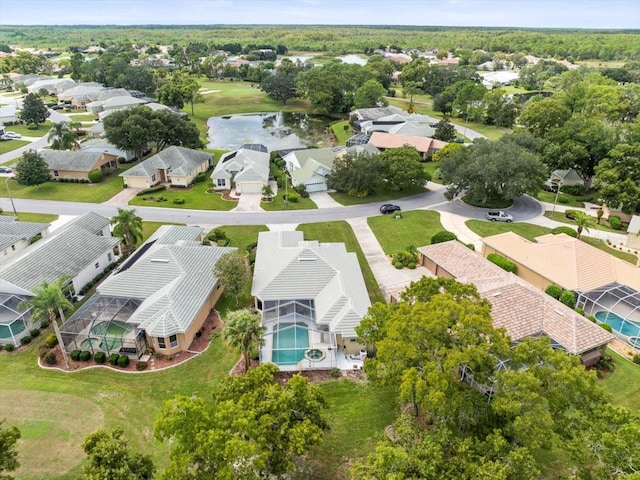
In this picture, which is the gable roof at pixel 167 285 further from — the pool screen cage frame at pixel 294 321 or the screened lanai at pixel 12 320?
the screened lanai at pixel 12 320

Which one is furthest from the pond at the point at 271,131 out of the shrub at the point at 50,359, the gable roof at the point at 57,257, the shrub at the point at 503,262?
the shrub at the point at 50,359

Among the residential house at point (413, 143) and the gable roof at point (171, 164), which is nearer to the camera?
the gable roof at point (171, 164)

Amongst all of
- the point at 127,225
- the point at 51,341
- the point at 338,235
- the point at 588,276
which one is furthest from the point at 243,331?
the point at 588,276

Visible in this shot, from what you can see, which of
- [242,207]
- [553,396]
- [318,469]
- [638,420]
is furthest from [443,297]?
[242,207]

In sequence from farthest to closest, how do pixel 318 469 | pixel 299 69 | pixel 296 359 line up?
pixel 299 69
pixel 296 359
pixel 318 469

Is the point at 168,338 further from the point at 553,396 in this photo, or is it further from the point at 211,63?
the point at 211,63

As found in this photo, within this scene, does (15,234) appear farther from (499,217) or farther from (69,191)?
(499,217)
